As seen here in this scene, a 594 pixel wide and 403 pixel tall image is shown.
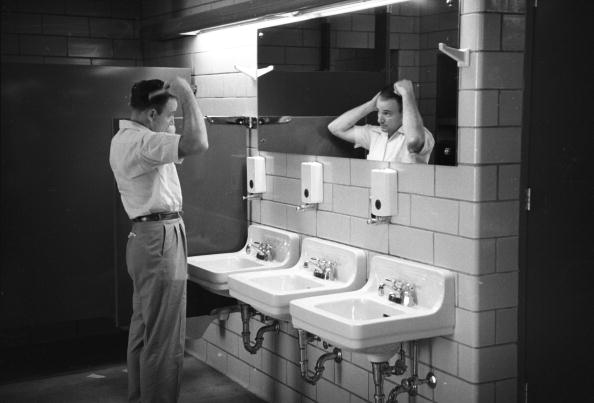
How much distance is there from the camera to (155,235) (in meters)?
3.91

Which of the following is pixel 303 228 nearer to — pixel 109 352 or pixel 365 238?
pixel 365 238

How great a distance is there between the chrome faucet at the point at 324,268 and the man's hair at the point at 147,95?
101cm

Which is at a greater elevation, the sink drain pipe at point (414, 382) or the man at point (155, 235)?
the man at point (155, 235)

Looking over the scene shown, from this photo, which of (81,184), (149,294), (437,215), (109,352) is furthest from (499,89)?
(109,352)

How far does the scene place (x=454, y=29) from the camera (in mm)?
3070

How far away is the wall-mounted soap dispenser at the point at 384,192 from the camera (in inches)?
136

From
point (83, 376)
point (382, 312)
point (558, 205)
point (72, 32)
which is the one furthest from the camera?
point (72, 32)

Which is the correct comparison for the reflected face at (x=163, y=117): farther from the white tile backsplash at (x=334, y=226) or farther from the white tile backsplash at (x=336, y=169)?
the white tile backsplash at (x=334, y=226)

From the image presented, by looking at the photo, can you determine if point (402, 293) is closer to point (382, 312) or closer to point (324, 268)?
point (382, 312)

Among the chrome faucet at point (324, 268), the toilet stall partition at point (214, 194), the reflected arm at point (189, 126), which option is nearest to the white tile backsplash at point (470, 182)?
the chrome faucet at point (324, 268)

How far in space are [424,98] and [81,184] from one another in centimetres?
254

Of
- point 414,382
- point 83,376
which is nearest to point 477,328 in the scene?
point 414,382

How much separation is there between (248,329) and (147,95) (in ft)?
4.36

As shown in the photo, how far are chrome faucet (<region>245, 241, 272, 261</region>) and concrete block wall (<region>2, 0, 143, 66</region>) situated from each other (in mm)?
2035
